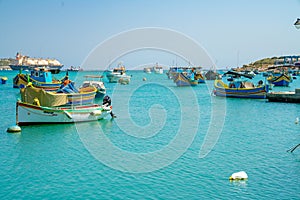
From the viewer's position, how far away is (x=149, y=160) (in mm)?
13969

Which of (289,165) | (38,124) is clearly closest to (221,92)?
(38,124)

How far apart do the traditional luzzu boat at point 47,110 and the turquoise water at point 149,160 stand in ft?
1.84

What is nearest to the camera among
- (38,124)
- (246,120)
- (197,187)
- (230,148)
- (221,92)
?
(197,187)

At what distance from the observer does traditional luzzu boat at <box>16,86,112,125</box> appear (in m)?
20.0

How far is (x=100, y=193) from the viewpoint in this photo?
10.7 metres

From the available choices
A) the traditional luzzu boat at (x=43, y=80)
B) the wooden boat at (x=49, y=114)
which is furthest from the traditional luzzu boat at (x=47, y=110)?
the traditional luzzu boat at (x=43, y=80)

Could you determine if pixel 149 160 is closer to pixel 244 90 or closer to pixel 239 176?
pixel 239 176

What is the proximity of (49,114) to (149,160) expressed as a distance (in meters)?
8.54

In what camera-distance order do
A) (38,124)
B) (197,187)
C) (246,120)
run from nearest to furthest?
(197,187) → (38,124) → (246,120)

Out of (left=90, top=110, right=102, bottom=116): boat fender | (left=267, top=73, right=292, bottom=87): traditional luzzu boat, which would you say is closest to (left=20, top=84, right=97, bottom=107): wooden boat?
(left=90, top=110, right=102, bottom=116): boat fender

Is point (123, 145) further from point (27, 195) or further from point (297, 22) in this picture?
point (297, 22)

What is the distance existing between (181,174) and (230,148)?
14.1 feet

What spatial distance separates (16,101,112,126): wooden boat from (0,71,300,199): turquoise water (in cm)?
52

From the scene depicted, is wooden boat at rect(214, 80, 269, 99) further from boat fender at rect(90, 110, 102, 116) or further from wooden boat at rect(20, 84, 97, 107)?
boat fender at rect(90, 110, 102, 116)
